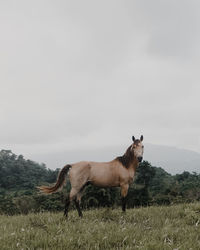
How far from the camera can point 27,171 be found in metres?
112

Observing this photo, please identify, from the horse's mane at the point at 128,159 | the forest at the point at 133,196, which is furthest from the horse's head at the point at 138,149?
the forest at the point at 133,196

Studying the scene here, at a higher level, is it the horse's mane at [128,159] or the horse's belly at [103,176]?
the horse's mane at [128,159]

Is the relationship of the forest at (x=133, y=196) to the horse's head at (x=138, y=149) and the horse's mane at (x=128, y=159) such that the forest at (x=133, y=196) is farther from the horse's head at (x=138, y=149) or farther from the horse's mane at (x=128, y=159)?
the horse's head at (x=138, y=149)

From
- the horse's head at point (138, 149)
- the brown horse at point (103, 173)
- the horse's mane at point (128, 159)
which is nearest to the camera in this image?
the brown horse at point (103, 173)

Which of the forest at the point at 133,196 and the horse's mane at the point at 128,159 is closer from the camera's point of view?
the horse's mane at the point at 128,159

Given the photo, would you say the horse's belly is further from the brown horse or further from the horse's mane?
the horse's mane

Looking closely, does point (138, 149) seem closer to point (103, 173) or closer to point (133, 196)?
point (103, 173)

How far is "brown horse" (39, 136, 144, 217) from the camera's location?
8.84 meters

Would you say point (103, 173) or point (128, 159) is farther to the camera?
point (128, 159)

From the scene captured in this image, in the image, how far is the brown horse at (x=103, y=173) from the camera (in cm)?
884

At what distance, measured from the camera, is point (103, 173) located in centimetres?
907

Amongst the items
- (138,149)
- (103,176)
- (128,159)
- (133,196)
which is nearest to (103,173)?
(103,176)

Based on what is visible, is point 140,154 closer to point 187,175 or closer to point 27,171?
point 187,175

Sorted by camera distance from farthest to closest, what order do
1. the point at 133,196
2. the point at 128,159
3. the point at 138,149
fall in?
the point at 133,196
the point at 128,159
the point at 138,149
